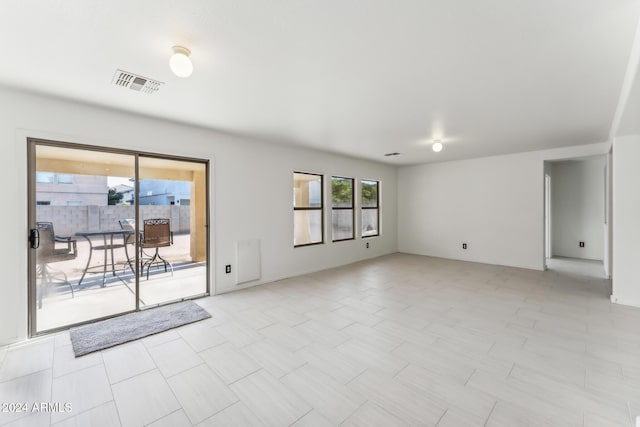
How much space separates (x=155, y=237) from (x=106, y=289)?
83 centimetres

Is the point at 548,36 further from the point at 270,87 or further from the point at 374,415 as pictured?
the point at 374,415

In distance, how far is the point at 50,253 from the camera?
296 cm

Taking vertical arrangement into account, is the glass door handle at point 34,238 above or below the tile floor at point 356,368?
above

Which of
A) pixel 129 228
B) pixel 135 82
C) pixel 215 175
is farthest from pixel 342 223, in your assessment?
pixel 135 82

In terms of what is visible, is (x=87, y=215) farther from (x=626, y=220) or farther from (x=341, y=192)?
(x=626, y=220)

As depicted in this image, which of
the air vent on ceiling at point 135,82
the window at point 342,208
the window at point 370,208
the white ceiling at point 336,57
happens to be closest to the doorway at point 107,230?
the white ceiling at point 336,57

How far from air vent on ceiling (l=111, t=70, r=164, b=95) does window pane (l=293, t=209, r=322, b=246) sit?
3.17 meters

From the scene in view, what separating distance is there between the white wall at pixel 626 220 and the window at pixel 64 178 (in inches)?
269

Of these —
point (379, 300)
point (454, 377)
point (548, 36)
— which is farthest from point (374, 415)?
point (548, 36)

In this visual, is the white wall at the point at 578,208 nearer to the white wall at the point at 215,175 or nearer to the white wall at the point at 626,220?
the white wall at the point at 626,220

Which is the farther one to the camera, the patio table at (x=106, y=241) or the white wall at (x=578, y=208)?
the white wall at (x=578, y=208)

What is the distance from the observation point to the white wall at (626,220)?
12.0 ft

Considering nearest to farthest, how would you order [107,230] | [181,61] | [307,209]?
[181,61] < [107,230] < [307,209]

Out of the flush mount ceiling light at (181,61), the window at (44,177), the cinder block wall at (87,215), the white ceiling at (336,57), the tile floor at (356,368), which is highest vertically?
the white ceiling at (336,57)
